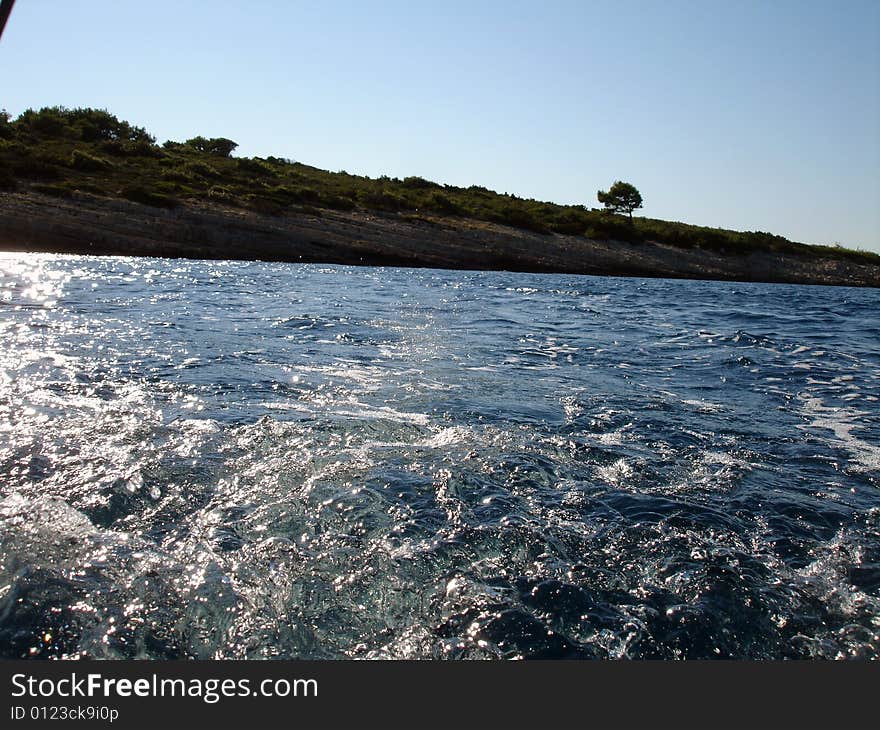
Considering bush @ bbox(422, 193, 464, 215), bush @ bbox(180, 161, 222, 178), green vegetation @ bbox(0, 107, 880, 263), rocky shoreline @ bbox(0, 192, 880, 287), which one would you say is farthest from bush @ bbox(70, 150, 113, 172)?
bush @ bbox(422, 193, 464, 215)

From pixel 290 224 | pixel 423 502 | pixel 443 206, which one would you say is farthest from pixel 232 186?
pixel 423 502

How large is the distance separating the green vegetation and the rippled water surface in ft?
107

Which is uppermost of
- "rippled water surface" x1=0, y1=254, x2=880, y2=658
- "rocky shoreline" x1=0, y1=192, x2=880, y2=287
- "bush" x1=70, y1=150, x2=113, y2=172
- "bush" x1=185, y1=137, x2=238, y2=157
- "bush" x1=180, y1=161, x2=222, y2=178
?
"bush" x1=185, y1=137, x2=238, y2=157

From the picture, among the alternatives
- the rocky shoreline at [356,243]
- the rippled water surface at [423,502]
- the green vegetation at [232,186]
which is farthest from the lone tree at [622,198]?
the rippled water surface at [423,502]

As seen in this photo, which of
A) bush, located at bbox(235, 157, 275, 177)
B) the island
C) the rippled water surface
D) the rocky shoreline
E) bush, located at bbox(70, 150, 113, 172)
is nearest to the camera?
the rippled water surface

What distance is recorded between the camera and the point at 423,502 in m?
5.78

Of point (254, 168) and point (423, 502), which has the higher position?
point (254, 168)

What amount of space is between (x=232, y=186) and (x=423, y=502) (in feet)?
161

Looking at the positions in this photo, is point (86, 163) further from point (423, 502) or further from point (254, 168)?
point (423, 502)

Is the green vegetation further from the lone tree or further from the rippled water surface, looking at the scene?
the rippled water surface

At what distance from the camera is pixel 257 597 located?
4.24m

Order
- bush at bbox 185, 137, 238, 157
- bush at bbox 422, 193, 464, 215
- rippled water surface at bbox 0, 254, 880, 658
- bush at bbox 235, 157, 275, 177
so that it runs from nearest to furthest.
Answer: rippled water surface at bbox 0, 254, 880, 658 → bush at bbox 422, 193, 464, 215 → bush at bbox 235, 157, 275, 177 → bush at bbox 185, 137, 238, 157

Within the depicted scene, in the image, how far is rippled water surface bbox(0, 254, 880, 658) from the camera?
13.2 ft

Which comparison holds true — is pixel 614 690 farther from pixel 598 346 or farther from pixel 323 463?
pixel 598 346
